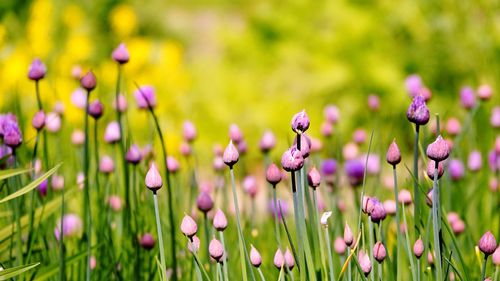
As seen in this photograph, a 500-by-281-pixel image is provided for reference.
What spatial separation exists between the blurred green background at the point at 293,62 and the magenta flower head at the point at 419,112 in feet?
10.2

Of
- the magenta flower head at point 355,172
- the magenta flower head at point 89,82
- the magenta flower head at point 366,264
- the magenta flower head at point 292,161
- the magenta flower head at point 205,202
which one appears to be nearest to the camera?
the magenta flower head at point 292,161

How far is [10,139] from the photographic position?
4.74ft

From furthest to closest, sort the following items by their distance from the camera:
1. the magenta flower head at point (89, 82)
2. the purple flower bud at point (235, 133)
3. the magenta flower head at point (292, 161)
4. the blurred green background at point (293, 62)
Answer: the blurred green background at point (293, 62) → the purple flower bud at point (235, 133) → the magenta flower head at point (89, 82) → the magenta flower head at point (292, 161)

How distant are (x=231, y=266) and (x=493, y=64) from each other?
2560 millimetres

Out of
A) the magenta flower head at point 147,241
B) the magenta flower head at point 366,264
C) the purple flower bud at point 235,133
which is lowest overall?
the magenta flower head at point 366,264

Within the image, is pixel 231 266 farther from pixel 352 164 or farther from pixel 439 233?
pixel 439 233

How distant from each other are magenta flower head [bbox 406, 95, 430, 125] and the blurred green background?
3.11 meters

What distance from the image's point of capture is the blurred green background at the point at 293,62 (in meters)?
4.45

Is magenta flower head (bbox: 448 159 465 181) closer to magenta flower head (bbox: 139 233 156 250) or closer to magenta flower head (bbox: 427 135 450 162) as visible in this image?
magenta flower head (bbox: 139 233 156 250)

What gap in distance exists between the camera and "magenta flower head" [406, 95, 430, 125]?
3.96 ft

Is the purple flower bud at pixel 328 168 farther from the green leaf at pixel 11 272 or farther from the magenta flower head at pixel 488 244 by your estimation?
the green leaf at pixel 11 272

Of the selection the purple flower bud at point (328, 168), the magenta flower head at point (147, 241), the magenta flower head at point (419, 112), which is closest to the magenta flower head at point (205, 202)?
the magenta flower head at point (147, 241)

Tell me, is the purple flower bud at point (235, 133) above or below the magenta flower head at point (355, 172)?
above

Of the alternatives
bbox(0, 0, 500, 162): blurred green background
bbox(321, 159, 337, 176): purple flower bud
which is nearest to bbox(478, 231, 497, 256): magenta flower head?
bbox(321, 159, 337, 176): purple flower bud
